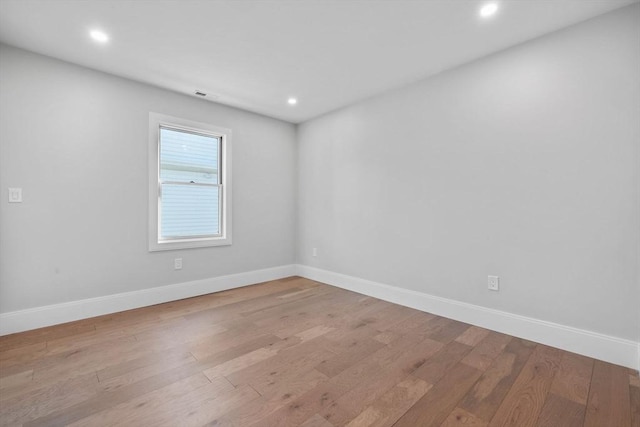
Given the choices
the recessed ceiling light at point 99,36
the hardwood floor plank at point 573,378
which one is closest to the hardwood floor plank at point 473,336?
the hardwood floor plank at point 573,378

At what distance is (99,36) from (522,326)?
14.1 feet

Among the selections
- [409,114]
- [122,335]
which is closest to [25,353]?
[122,335]

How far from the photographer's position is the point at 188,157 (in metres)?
3.66

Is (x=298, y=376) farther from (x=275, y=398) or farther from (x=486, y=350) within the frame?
(x=486, y=350)

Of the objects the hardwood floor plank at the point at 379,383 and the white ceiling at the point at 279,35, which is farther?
the white ceiling at the point at 279,35

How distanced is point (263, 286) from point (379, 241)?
5.76 ft

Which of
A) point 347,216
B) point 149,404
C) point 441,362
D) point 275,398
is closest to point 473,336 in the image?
point 441,362

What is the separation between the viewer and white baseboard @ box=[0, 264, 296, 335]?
255 cm

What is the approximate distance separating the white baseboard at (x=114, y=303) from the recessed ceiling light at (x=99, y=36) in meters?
2.42

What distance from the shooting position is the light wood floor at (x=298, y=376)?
5.00 feet

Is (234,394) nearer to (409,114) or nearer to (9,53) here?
(409,114)

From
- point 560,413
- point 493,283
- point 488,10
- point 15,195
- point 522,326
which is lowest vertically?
point 560,413

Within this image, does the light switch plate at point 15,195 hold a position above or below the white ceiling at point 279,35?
below

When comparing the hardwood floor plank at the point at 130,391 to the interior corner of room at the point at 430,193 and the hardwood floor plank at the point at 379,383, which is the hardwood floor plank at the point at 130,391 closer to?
the hardwood floor plank at the point at 379,383
